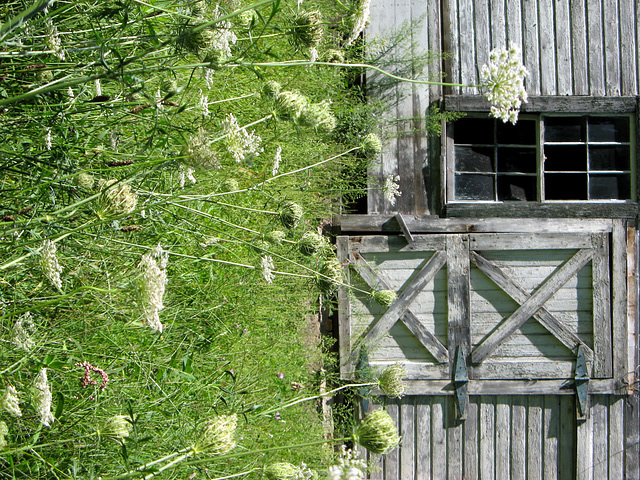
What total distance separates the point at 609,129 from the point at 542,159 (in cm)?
65

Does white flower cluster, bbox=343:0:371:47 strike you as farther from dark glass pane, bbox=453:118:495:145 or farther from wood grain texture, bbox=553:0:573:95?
wood grain texture, bbox=553:0:573:95

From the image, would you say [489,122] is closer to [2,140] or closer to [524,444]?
[524,444]

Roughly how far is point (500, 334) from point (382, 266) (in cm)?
118

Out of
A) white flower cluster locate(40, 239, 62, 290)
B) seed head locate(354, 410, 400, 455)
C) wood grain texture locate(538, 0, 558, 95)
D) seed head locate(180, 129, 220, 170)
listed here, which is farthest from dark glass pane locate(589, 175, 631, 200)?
white flower cluster locate(40, 239, 62, 290)

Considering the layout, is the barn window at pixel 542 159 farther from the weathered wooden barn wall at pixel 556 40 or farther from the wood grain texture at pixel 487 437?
the wood grain texture at pixel 487 437

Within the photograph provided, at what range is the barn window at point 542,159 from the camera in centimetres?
486

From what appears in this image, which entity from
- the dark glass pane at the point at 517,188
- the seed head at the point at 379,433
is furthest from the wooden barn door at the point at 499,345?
the seed head at the point at 379,433

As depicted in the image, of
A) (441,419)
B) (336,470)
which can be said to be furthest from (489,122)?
(336,470)

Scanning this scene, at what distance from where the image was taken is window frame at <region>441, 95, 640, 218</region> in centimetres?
473

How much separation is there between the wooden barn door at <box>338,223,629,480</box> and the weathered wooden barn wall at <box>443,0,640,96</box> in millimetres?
1336

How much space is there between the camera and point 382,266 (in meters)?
4.87

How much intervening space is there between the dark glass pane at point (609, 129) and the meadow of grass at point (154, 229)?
6.51ft

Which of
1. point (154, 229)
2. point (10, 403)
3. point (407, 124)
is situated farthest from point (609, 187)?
point (10, 403)

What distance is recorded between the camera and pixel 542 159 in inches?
191
